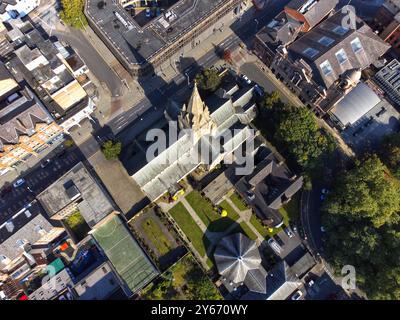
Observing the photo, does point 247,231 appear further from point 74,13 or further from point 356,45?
point 74,13

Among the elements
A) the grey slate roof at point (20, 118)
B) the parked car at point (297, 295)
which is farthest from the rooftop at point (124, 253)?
the parked car at point (297, 295)

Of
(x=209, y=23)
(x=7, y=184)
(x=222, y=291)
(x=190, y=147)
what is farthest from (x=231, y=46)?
(x=7, y=184)

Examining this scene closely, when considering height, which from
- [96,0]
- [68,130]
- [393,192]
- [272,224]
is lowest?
[393,192]

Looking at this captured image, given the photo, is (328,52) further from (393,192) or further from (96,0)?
(96,0)

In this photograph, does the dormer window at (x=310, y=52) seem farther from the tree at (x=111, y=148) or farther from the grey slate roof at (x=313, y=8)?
the tree at (x=111, y=148)

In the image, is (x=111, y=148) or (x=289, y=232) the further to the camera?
(x=111, y=148)

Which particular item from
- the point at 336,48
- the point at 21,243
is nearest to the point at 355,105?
the point at 336,48
